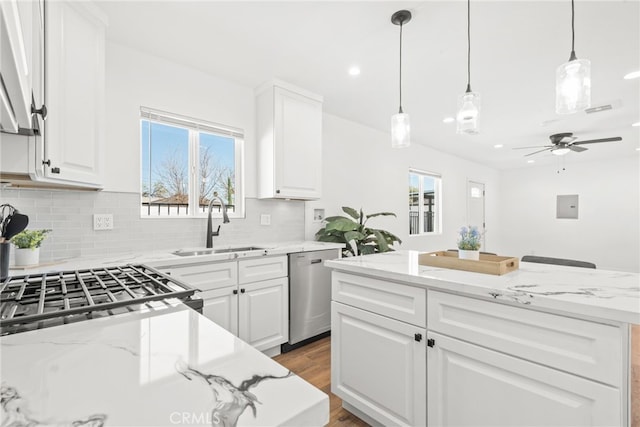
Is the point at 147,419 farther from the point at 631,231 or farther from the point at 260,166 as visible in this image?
the point at 631,231

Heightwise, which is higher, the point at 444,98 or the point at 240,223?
the point at 444,98

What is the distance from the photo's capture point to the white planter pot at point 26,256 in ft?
5.41

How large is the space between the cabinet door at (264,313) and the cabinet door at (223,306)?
50 mm

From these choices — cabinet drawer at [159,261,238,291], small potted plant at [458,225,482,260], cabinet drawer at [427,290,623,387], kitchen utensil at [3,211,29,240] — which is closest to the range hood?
kitchen utensil at [3,211,29,240]

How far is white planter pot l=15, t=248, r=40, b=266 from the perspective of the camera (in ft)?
5.41

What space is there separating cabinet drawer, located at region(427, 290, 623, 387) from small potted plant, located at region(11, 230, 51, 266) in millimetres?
2165

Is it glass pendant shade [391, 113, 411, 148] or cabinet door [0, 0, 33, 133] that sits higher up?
glass pendant shade [391, 113, 411, 148]

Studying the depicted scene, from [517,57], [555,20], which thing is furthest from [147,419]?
[517,57]

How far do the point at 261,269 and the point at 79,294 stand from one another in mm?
1519

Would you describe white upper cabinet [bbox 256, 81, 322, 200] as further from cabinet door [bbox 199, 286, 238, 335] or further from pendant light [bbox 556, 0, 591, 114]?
pendant light [bbox 556, 0, 591, 114]

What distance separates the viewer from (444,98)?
330cm

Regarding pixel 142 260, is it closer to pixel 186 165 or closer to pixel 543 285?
pixel 186 165

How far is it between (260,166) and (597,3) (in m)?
2.77

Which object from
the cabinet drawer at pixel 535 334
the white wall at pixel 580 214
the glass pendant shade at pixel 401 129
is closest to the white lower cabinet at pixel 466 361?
the cabinet drawer at pixel 535 334
